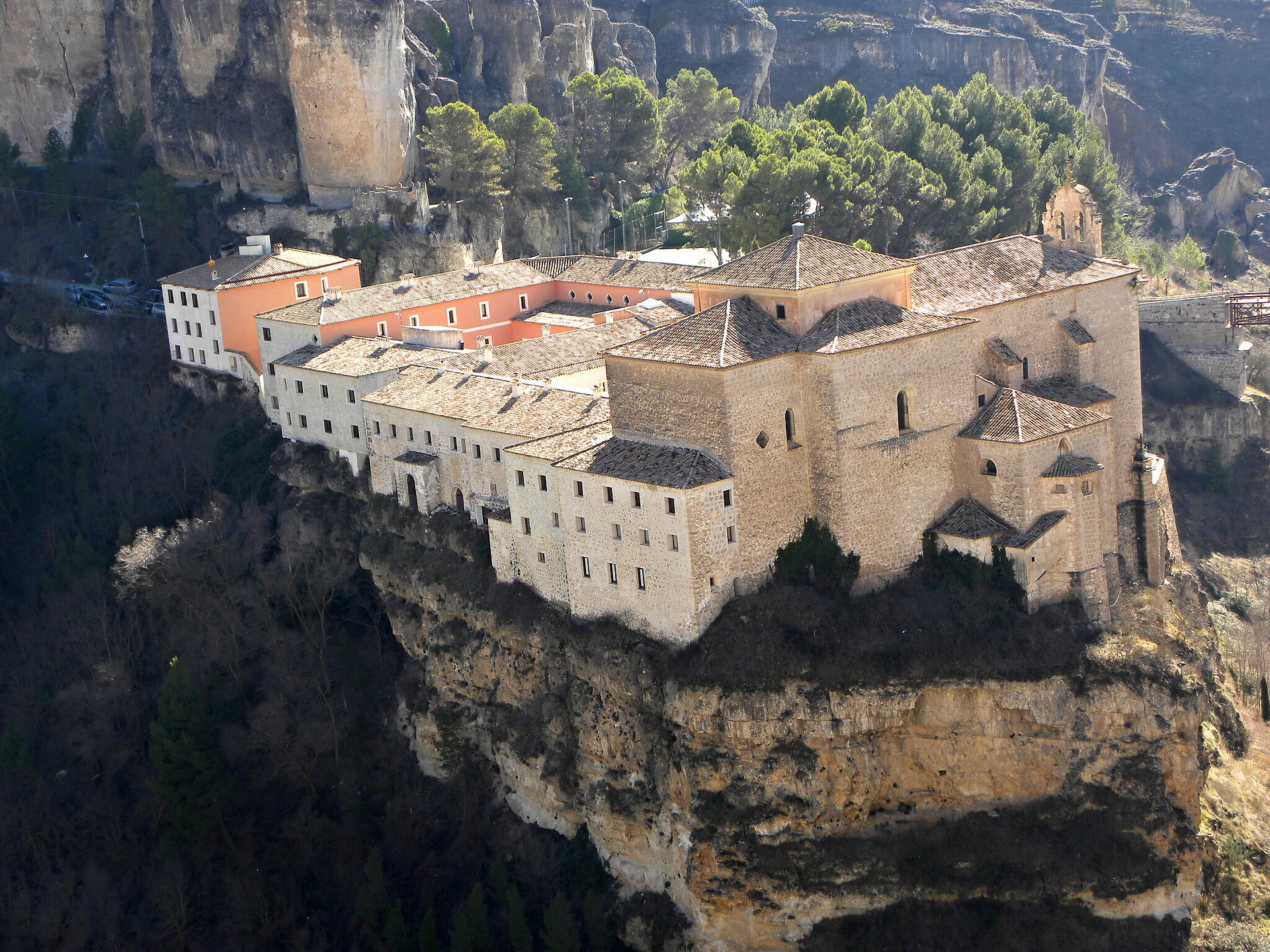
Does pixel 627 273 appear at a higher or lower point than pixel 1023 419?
higher

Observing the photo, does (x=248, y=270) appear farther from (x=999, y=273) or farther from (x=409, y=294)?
(x=999, y=273)

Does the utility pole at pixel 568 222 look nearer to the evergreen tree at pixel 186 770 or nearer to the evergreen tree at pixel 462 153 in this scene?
Result: the evergreen tree at pixel 462 153

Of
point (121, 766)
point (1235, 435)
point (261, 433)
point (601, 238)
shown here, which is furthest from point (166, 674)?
point (1235, 435)

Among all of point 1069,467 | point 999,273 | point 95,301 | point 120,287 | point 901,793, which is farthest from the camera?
point 120,287

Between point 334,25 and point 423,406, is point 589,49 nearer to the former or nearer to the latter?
point 334,25

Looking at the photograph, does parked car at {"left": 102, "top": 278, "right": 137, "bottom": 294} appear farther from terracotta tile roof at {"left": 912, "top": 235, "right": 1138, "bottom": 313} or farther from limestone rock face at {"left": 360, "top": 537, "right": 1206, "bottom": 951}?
terracotta tile roof at {"left": 912, "top": 235, "right": 1138, "bottom": 313}

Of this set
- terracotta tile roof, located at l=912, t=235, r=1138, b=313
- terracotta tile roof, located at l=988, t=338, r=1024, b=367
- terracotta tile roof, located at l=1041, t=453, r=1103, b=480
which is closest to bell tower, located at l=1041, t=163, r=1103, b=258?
terracotta tile roof, located at l=912, t=235, r=1138, b=313

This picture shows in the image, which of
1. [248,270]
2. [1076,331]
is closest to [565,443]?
[1076,331]
